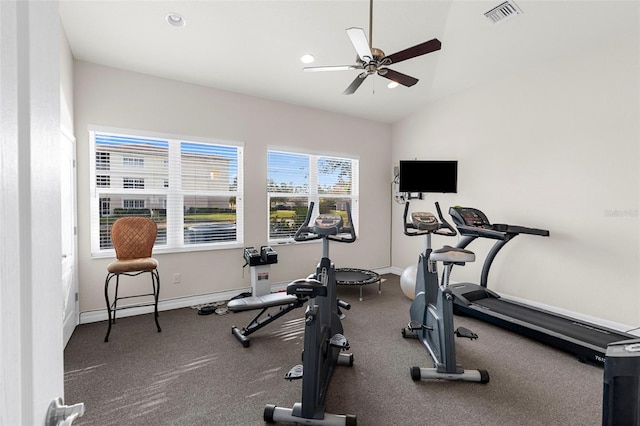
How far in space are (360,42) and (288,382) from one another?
274cm

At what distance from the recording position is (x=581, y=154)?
3418mm

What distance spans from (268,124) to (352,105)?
1.47 meters

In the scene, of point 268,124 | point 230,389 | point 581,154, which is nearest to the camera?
point 230,389

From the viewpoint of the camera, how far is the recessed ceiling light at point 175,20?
9.36 feet

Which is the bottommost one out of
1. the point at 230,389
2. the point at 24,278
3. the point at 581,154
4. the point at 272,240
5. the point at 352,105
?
the point at 230,389

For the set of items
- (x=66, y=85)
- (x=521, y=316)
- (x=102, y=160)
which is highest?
(x=66, y=85)

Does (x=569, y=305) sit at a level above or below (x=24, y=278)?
below

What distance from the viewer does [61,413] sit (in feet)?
1.71

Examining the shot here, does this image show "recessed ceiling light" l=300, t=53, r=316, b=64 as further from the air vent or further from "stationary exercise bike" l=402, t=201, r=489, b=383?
"stationary exercise bike" l=402, t=201, r=489, b=383

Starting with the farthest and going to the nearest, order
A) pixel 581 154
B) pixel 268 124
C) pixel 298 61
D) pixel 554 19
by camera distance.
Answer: pixel 268 124 < pixel 298 61 < pixel 581 154 < pixel 554 19

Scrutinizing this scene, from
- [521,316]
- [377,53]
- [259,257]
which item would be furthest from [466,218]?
[259,257]

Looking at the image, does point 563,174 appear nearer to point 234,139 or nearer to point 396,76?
point 396,76

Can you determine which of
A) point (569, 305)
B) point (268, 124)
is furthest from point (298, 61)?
point (569, 305)

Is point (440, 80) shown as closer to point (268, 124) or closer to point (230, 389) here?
point (268, 124)
